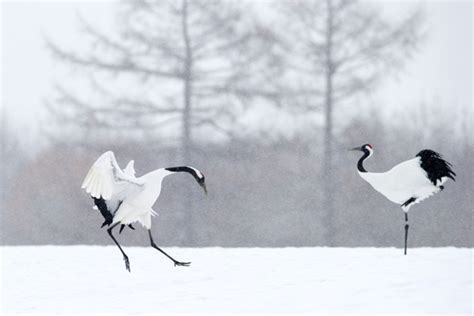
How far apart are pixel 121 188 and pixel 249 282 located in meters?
1.47

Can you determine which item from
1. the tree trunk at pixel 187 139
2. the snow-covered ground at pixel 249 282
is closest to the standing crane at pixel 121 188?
the snow-covered ground at pixel 249 282

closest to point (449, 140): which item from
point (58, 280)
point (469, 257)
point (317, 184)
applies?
point (317, 184)

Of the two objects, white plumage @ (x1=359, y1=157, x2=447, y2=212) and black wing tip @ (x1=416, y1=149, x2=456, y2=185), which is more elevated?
black wing tip @ (x1=416, y1=149, x2=456, y2=185)

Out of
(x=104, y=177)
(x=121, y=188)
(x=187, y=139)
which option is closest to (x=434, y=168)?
(x=121, y=188)

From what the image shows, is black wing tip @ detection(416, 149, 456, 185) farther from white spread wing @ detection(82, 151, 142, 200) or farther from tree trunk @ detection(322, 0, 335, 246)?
tree trunk @ detection(322, 0, 335, 246)

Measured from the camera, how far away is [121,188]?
20.5 feet

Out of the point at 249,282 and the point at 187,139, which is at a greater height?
the point at 187,139

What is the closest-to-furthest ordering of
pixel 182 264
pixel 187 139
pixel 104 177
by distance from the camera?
pixel 104 177 → pixel 182 264 → pixel 187 139

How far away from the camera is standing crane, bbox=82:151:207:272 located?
6.03m

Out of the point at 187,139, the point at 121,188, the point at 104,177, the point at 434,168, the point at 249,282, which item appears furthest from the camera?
the point at 187,139

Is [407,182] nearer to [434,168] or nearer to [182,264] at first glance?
[434,168]

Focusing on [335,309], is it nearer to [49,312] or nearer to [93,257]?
[49,312]

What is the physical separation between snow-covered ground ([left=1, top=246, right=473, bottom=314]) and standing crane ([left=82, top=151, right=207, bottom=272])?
1.70 feet

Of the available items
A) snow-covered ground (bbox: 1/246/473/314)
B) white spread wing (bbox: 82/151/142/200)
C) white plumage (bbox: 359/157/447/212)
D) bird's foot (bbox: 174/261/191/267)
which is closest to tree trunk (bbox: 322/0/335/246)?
snow-covered ground (bbox: 1/246/473/314)
